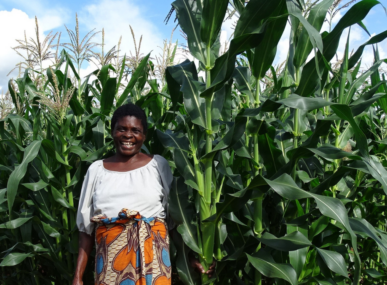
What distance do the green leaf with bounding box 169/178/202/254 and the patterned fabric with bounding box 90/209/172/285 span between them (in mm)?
160

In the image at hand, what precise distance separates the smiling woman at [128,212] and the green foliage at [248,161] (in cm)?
15

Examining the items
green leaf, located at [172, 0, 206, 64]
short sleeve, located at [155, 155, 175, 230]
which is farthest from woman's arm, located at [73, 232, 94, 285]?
green leaf, located at [172, 0, 206, 64]

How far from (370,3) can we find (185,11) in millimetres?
1119

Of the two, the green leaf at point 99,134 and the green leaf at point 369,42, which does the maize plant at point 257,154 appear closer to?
the green leaf at point 369,42

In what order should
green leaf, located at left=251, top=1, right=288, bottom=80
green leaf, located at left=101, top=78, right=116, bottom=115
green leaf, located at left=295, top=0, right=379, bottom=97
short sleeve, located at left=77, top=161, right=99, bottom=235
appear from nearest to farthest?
green leaf, located at left=295, top=0, right=379, bottom=97, green leaf, located at left=251, top=1, right=288, bottom=80, short sleeve, located at left=77, top=161, right=99, bottom=235, green leaf, located at left=101, top=78, right=116, bottom=115

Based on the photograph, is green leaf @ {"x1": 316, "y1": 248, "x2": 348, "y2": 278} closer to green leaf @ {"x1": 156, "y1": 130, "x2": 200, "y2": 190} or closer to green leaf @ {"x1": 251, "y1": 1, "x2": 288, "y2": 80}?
green leaf @ {"x1": 156, "y1": 130, "x2": 200, "y2": 190}

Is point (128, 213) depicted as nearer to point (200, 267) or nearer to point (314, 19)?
point (200, 267)

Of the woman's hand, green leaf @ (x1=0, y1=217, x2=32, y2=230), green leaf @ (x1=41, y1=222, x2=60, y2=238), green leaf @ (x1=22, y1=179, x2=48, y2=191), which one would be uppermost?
green leaf @ (x1=22, y1=179, x2=48, y2=191)

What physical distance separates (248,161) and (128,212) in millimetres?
979

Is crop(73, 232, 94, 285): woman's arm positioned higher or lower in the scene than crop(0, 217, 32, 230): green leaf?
lower

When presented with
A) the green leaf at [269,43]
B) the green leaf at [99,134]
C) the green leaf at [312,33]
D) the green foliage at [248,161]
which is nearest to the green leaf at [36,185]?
the green foliage at [248,161]

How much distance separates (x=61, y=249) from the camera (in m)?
3.02

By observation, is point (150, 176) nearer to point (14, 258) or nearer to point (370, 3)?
point (14, 258)

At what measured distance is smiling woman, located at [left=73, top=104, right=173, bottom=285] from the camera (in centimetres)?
215
